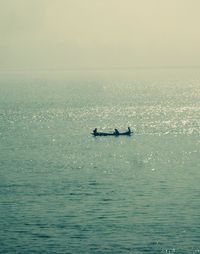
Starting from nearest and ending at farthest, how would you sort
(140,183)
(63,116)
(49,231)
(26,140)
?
(49,231) → (140,183) → (26,140) → (63,116)

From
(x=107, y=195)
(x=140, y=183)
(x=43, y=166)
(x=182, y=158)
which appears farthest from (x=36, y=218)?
(x=182, y=158)

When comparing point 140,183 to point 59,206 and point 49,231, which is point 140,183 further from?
point 49,231

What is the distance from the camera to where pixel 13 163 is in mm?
112875

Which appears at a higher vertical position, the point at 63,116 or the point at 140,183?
the point at 63,116

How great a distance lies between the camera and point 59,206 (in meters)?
85.5

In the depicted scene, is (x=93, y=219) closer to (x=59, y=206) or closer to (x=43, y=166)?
(x=59, y=206)

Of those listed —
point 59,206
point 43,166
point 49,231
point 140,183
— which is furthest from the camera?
point 43,166

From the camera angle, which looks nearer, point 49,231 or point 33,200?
point 49,231

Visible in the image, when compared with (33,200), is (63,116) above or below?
above

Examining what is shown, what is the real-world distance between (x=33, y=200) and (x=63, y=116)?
344 feet

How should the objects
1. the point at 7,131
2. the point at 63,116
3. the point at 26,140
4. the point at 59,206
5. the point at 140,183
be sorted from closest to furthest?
1. the point at 59,206
2. the point at 140,183
3. the point at 26,140
4. the point at 7,131
5. the point at 63,116

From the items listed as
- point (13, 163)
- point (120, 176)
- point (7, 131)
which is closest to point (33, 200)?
point (120, 176)

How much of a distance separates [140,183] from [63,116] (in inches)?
3818

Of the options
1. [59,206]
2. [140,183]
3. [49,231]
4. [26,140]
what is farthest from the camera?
[26,140]
